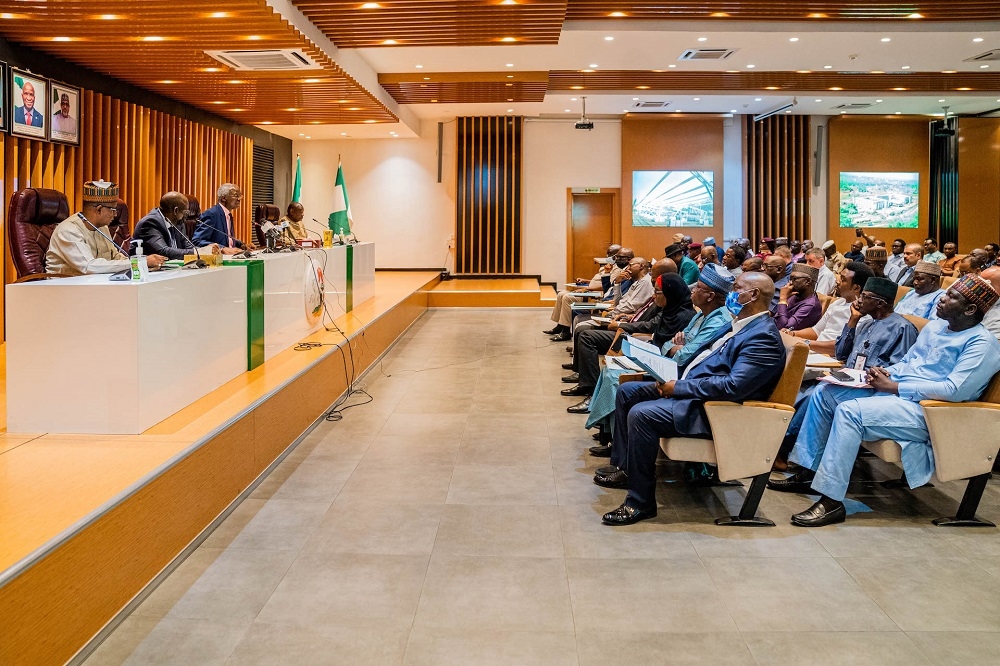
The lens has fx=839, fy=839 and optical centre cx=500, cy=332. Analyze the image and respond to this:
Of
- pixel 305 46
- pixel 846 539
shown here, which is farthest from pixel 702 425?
pixel 305 46

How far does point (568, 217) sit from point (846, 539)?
518 inches

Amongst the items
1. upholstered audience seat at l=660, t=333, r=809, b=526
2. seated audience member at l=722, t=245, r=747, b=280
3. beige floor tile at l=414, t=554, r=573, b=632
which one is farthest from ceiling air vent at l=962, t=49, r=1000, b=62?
beige floor tile at l=414, t=554, r=573, b=632

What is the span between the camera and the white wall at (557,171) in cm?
1633

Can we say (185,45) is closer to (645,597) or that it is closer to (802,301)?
(802,301)

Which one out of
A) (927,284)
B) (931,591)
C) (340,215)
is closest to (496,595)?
(931,591)

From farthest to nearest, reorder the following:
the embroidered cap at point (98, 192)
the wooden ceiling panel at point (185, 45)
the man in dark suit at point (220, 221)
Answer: the man in dark suit at point (220, 221), the wooden ceiling panel at point (185, 45), the embroidered cap at point (98, 192)

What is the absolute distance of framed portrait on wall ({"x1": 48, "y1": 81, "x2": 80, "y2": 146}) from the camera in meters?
8.07

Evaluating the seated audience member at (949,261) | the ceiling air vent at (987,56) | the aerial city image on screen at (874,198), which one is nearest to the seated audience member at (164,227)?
the seated audience member at (949,261)

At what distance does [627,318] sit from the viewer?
22.1 feet

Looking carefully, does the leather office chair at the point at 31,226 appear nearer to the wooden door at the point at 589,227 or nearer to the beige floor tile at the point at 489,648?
the beige floor tile at the point at 489,648

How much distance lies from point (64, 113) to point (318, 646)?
24.3 ft

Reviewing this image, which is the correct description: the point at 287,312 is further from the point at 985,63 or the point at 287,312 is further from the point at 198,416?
the point at 985,63

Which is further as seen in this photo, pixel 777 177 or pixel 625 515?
pixel 777 177

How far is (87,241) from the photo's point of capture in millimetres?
4500
